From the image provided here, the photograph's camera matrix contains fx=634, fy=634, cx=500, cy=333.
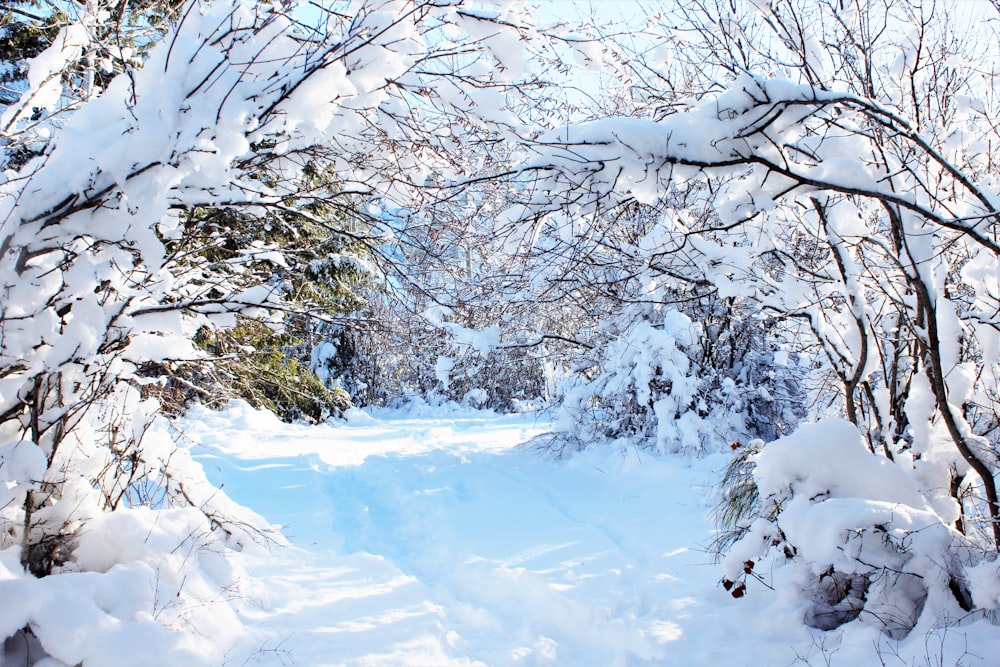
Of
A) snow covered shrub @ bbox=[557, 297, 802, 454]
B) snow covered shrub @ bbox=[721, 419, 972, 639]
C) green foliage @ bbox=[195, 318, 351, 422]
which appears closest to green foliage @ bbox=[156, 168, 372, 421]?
green foliage @ bbox=[195, 318, 351, 422]

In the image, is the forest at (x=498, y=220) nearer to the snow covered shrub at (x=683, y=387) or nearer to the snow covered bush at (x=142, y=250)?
the snow covered bush at (x=142, y=250)

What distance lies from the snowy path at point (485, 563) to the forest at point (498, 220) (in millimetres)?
496

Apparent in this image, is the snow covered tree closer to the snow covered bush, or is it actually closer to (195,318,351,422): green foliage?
the snow covered bush

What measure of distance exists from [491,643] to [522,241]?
2.44 meters

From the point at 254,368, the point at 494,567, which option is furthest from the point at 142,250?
the point at 494,567

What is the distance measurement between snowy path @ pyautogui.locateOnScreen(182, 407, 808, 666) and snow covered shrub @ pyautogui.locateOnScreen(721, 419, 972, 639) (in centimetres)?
38

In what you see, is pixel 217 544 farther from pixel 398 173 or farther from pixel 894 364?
pixel 894 364

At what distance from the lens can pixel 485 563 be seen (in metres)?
5.17

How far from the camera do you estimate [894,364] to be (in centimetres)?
423

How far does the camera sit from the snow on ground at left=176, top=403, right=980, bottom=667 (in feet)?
11.8

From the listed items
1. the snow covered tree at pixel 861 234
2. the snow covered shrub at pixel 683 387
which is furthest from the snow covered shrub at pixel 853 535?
the snow covered shrub at pixel 683 387

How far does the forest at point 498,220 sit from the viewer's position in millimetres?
2729

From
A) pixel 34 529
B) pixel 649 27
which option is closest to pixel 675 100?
pixel 649 27

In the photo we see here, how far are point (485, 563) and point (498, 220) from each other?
3015 mm
